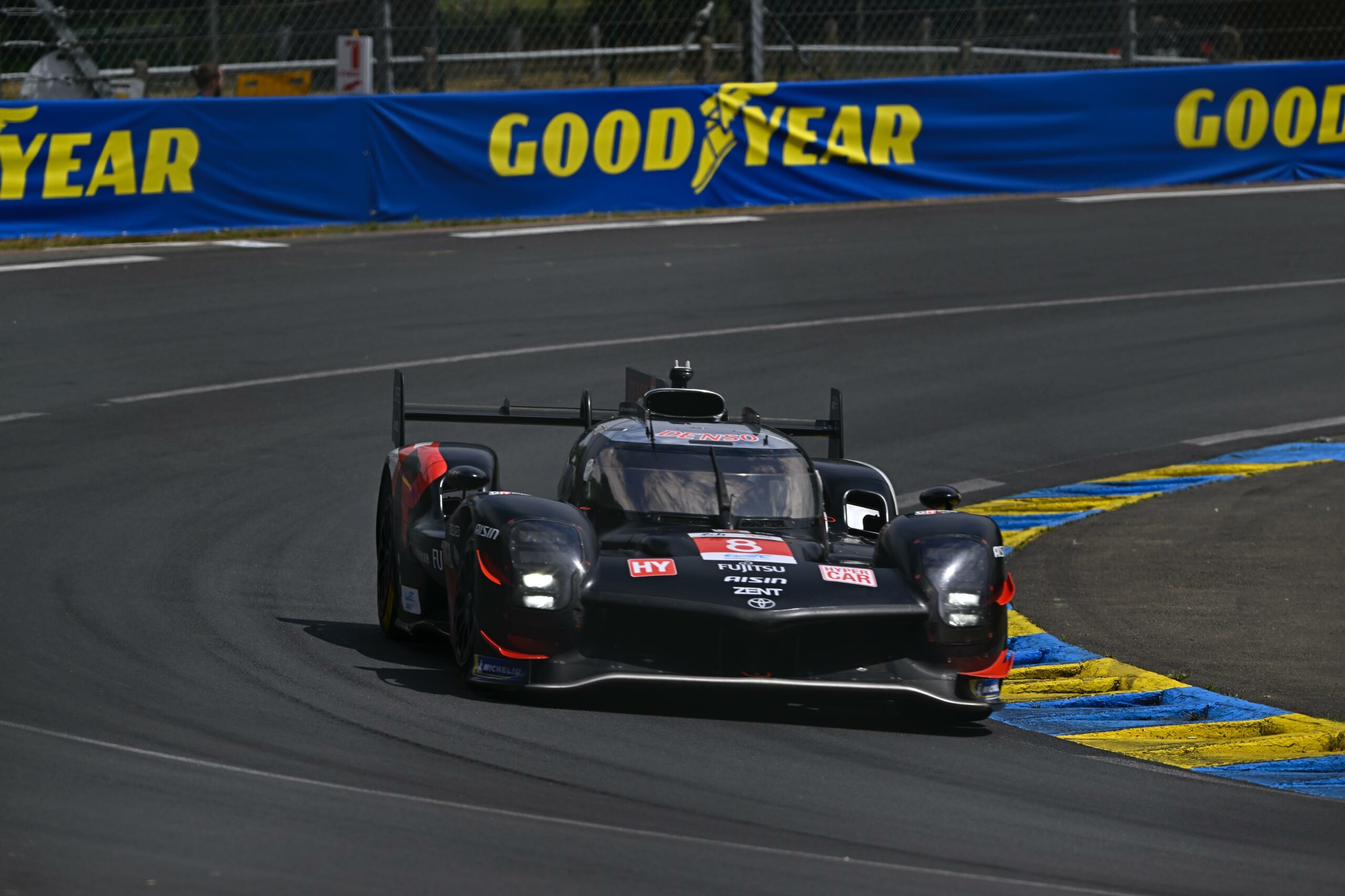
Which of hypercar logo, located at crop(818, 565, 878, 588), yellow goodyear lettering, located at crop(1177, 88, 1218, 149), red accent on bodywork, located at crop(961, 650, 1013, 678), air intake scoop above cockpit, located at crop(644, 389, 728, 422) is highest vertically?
yellow goodyear lettering, located at crop(1177, 88, 1218, 149)

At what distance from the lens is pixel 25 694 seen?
712cm

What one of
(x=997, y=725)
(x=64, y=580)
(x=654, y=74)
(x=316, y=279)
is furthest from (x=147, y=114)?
(x=997, y=725)

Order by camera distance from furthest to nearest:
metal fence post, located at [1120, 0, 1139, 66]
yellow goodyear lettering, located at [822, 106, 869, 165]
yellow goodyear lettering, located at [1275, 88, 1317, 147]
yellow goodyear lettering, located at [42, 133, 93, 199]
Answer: metal fence post, located at [1120, 0, 1139, 66] < yellow goodyear lettering, located at [1275, 88, 1317, 147] < yellow goodyear lettering, located at [822, 106, 869, 165] < yellow goodyear lettering, located at [42, 133, 93, 199]

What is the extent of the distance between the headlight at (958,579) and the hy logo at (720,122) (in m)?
14.1

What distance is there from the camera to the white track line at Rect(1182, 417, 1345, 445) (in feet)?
47.4

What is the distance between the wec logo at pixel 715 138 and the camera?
68.0ft

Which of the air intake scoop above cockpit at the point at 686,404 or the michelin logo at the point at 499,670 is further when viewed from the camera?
the air intake scoop above cockpit at the point at 686,404

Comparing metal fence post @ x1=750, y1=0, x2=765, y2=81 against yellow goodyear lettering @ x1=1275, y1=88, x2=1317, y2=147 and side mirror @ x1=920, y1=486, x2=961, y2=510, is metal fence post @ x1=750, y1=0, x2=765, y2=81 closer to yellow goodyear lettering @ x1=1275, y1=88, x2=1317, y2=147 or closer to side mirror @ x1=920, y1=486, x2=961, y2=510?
yellow goodyear lettering @ x1=1275, y1=88, x2=1317, y2=147

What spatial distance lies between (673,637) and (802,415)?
685 centimetres

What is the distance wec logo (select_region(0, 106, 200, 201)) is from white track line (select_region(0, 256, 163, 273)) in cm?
82

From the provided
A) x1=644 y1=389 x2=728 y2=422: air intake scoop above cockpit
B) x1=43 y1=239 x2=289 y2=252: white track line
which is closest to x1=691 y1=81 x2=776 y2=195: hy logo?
x1=43 y1=239 x2=289 y2=252: white track line

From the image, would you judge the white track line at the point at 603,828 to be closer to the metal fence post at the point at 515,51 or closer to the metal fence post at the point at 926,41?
the metal fence post at the point at 515,51

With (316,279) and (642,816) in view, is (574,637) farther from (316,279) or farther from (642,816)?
(316,279)

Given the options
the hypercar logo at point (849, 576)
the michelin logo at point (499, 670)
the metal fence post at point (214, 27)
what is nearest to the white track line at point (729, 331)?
the michelin logo at point (499, 670)
